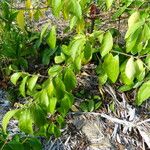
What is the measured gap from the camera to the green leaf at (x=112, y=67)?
4.41ft

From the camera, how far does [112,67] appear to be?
135cm

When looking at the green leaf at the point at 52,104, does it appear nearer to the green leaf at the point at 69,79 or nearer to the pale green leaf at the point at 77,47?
the green leaf at the point at 69,79

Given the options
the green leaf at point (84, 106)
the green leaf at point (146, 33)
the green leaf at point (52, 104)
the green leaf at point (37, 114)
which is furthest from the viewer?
the green leaf at point (84, 106)

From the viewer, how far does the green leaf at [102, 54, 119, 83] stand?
1344 millimetres

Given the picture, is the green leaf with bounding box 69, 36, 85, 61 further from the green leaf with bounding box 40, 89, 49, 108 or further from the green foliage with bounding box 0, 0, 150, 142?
the green leaf with bounding box 40, 89, 49, 108

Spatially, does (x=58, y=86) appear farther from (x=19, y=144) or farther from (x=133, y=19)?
(x=133, y=19)

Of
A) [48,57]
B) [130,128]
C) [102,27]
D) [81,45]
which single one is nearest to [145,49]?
[81,45]

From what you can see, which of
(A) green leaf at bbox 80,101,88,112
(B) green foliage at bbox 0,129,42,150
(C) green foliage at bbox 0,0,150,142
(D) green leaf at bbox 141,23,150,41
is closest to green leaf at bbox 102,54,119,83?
(C) green foliage at bbox 0,0,150,142

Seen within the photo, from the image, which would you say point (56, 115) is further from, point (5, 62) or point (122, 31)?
point (122, 31)

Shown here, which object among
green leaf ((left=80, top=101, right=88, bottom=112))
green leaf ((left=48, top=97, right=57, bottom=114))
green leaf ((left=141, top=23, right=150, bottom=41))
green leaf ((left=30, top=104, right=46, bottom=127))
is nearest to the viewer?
green leaf ((left=141, top=23, right=150, bottom=41))

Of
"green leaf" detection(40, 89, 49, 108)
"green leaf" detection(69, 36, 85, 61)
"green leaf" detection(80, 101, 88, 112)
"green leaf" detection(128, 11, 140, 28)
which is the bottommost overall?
"green leaf" detection(80, 101, 88, 112)

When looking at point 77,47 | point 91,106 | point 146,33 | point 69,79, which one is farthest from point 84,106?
point 146,33

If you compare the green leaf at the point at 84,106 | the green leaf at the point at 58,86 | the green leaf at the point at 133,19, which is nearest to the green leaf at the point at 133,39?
the green leaf at the point at 133,19

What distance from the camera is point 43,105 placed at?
1.43 m
